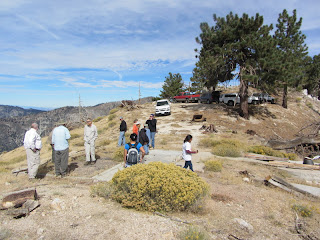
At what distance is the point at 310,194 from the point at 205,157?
464cm

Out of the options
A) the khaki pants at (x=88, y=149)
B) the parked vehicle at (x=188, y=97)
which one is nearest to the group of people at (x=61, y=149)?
the khaki pants at (x=88, y=149)

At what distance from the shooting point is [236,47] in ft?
65.4

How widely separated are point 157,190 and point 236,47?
19145 millimetres

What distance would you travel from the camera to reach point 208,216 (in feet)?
14.4

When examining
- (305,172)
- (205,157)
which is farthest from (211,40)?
(305,172)

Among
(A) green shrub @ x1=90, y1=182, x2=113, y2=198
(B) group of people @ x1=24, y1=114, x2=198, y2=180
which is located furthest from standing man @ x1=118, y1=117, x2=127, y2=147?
(A) green shrub @ x1=90, y1=182, x2=113, y2=198

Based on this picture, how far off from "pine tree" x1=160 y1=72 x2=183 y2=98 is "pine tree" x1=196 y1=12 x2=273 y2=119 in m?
27.9

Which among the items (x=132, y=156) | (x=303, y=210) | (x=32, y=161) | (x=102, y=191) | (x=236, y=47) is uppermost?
(x=236, y=47)

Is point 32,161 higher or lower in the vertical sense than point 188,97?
lower

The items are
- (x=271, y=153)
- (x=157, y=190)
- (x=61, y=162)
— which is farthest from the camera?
(x=271, y=153)

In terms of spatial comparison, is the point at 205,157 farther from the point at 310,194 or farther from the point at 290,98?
the point at 290,98

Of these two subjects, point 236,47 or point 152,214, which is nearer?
point 152,214

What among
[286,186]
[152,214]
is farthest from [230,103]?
[152,214]

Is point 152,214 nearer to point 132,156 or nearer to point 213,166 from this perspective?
point 132,156
